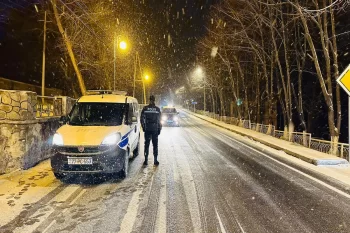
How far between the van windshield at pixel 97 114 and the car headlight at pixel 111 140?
105 cm

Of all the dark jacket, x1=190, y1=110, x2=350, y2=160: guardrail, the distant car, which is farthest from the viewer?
the distant car

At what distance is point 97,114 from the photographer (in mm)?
9539

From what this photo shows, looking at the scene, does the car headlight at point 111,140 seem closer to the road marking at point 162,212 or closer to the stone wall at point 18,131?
the road marking at point 162,212

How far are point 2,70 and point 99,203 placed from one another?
41204 millimetres

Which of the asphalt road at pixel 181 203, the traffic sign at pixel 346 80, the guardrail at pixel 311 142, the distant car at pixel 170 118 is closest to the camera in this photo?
the asphalt road at pixel 181 203

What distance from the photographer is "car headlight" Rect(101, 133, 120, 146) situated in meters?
7.89

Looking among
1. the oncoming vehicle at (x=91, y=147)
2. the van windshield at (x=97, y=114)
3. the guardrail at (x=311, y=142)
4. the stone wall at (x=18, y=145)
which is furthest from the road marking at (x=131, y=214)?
the guardrail at (x=311, y=142)

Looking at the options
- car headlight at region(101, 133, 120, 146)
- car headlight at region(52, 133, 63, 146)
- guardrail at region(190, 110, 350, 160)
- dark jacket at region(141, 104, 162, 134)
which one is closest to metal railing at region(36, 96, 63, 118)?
car headlight at region(52, 133, 63, 146)

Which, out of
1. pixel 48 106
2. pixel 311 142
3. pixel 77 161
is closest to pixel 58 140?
pixel 77 161

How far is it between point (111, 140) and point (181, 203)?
258cm

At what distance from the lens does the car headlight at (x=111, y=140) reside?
25.9ft

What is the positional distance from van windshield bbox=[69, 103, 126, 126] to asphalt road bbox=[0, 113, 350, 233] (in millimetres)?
1558

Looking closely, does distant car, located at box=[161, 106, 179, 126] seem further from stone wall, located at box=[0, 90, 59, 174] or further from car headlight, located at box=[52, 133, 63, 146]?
car headlight, located at box=[52, 133, 63, 146]

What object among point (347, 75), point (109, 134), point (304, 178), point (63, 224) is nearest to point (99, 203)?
point (63, 224)
